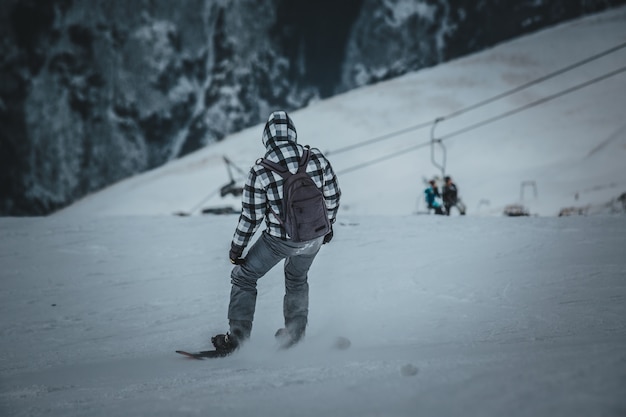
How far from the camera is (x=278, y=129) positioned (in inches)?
110

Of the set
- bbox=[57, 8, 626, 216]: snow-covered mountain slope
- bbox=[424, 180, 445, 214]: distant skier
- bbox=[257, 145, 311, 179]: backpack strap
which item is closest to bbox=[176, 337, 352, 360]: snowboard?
bbox=[257, 145, 311, 179]: backpack strap

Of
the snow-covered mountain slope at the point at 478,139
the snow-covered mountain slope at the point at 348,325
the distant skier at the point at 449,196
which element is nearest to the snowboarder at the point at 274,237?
the snow-covered mountain slope at the point at 348,325

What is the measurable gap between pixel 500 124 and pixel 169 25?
27.9m

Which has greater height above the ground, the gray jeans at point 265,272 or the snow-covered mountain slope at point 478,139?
the snow-covered mountain slope at point 478,139

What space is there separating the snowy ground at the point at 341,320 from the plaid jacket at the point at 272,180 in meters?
0.81

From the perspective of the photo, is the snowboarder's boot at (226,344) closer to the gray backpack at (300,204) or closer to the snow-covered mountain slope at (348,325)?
the snow-covered mountain slope at (348,325)

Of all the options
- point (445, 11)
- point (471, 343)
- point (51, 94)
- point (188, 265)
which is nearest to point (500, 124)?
point (445, 11)

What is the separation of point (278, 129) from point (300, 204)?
52cm

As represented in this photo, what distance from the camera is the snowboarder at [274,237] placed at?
8.93ft

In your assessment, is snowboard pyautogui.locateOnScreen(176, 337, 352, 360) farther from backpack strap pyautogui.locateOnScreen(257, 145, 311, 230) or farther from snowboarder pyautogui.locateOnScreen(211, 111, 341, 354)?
backpack strap pyautogui.locateOnScreen(257, 145, 311, 230)

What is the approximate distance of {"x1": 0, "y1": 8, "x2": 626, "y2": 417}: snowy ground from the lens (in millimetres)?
1720

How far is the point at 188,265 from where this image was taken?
605 centimetres

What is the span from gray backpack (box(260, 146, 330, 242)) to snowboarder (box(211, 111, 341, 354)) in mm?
32

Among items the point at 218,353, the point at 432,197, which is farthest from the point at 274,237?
the point at 432,197
